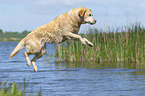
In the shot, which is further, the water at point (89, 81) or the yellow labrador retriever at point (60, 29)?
the water at point (89, 81)

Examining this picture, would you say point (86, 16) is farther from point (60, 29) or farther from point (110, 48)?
point (110, 48)

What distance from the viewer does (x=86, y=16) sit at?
9.56 metres

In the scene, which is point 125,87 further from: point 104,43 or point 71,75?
point 104,43

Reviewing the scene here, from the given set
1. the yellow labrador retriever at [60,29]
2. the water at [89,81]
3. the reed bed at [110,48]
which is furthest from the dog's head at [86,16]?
the reed bed at [110,48]

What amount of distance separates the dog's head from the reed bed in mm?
12901

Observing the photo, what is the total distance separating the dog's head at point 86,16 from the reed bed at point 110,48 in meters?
12.9

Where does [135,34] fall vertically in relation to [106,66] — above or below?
above

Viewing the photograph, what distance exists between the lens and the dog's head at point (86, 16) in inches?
372

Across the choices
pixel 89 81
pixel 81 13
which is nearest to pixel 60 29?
pixel 81 13

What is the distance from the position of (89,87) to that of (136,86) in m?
2.14

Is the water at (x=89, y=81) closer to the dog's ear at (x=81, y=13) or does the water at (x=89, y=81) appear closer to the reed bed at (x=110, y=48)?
the reed bed at (x=110, y=48)

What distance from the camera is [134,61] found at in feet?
75.8

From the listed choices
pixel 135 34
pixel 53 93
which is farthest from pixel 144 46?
pixel 53 93

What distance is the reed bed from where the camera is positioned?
2220 centimetres
